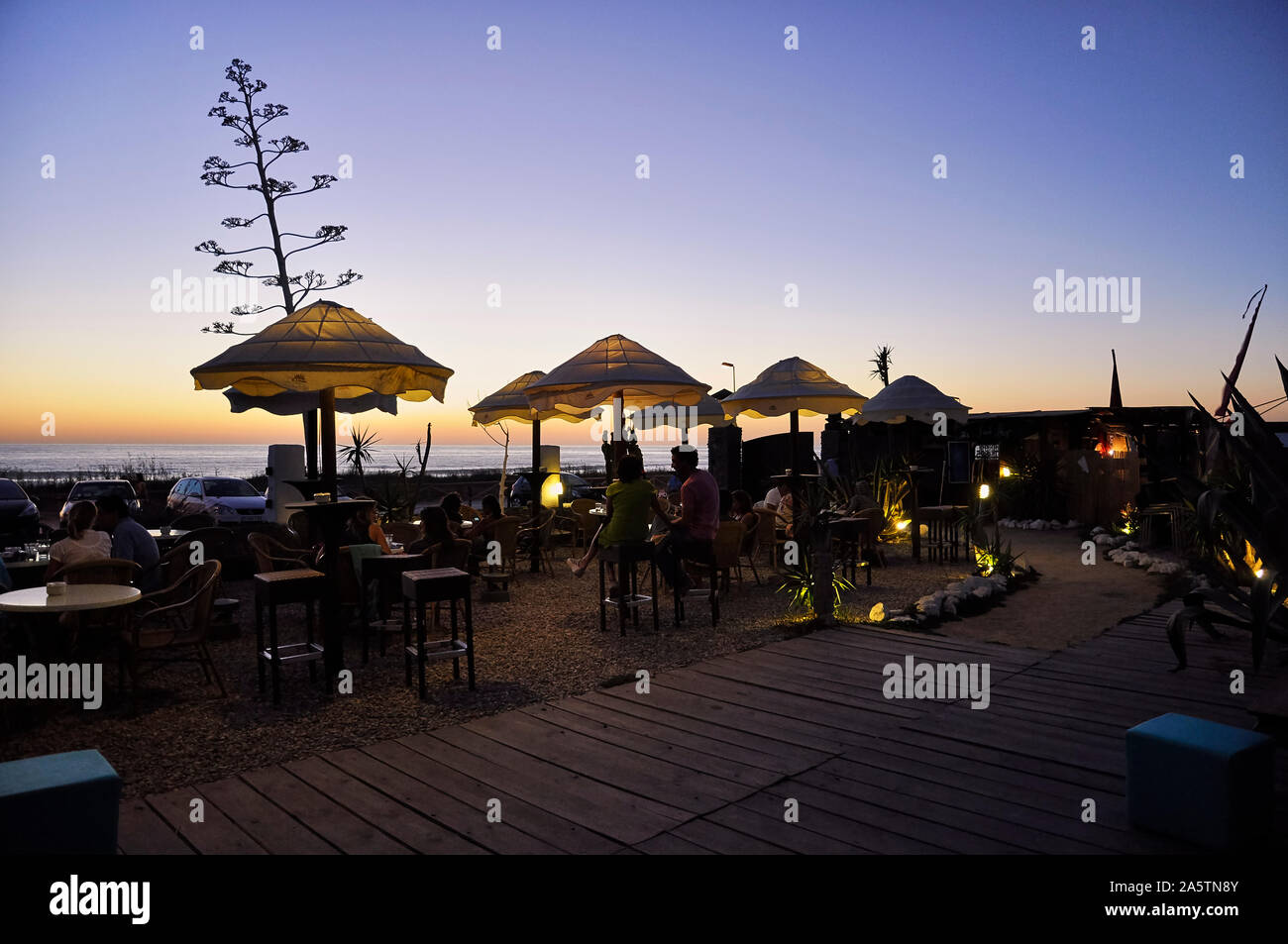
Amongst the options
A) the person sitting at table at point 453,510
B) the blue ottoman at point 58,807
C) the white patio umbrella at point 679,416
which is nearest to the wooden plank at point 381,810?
the blue ottoman at point 58,807

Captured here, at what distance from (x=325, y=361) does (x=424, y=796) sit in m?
3.08

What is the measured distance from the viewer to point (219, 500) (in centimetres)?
1509

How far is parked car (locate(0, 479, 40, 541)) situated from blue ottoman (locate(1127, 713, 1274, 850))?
A: 1393cm

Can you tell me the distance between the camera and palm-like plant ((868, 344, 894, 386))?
42.4 m

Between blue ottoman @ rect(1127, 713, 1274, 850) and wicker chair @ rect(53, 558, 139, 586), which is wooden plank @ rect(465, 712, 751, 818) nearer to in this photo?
blue ottoman @ rect(1127, 713, 1274, 850)

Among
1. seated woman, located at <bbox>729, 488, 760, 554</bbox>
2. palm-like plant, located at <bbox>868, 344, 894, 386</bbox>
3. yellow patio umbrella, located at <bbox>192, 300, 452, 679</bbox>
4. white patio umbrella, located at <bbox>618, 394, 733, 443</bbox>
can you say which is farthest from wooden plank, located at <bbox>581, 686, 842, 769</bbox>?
palm-like plant, located at <bbox>868, 344, 894, 386</bbox>

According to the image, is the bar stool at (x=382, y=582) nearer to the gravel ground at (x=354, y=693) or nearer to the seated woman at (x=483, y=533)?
the gravel ground at (x=354, y=693)

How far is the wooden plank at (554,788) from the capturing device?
3.09 metres

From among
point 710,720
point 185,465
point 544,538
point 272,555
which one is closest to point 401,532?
point 272,555

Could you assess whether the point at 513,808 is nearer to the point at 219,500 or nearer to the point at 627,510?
the point at 627,510

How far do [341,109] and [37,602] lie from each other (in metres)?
7.11
